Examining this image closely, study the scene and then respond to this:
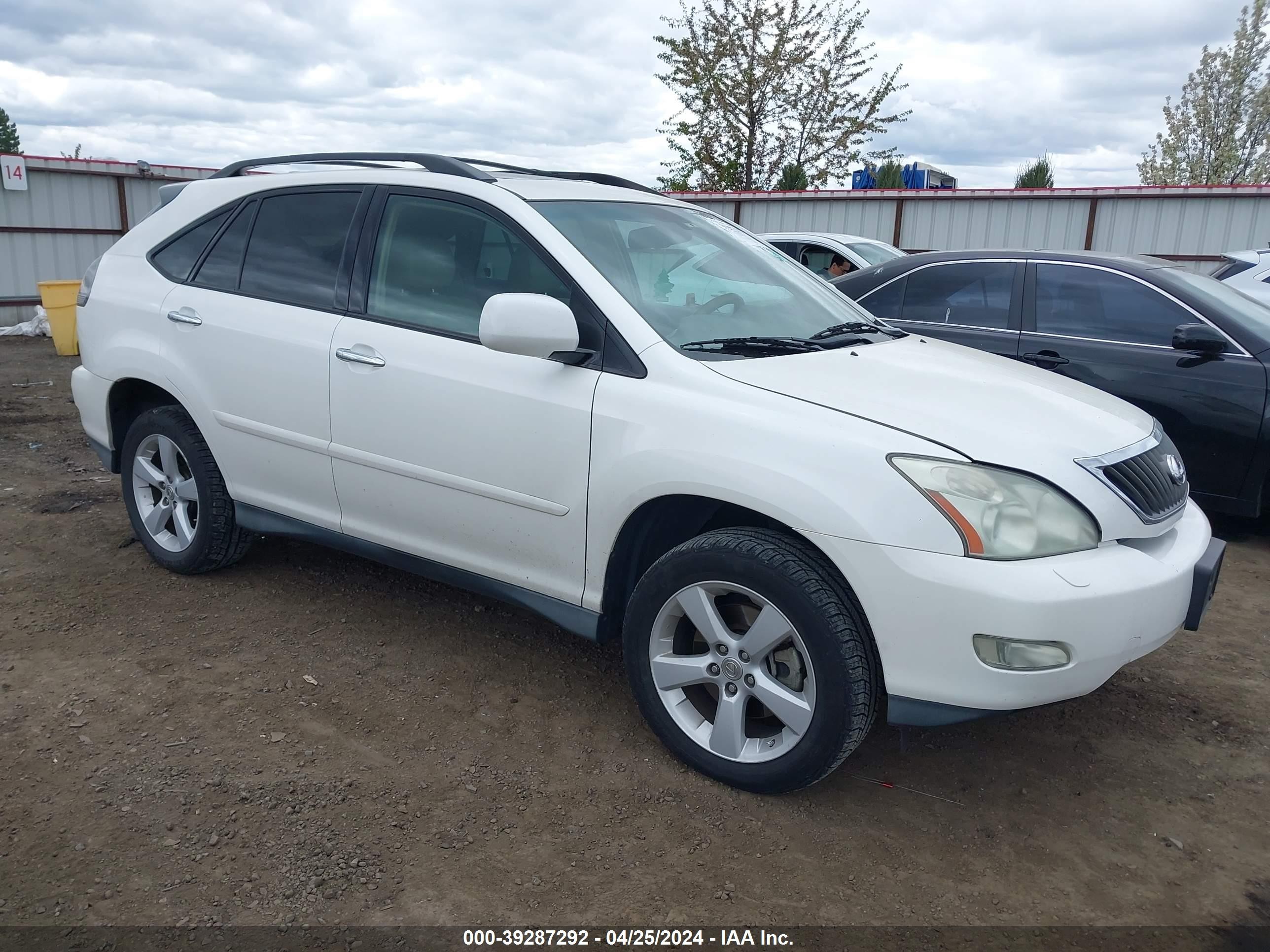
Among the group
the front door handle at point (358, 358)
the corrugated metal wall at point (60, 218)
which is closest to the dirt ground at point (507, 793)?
the front door handle at point (358, 358)

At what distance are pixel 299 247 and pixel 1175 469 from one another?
3244 mm

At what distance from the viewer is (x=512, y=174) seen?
384 centimetres

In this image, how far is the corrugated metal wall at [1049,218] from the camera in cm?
1359

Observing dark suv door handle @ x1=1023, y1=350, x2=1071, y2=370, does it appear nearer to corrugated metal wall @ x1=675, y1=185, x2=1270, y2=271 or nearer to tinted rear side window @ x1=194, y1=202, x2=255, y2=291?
tinted rear side window @ x1=194, y1=202, x2=255, y2=291

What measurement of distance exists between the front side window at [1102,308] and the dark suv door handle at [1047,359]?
0.49 feet

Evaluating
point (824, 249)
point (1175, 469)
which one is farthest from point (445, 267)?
point (824, 249)

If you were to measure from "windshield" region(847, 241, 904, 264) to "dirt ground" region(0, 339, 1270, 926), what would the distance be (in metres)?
6.75

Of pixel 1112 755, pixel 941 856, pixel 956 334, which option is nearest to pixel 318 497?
pixel 941 856

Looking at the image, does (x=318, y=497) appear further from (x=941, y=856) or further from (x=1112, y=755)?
(x=1112, y=755)

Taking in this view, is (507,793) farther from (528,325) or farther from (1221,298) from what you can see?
(1221,298)

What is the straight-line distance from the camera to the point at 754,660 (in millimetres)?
2809

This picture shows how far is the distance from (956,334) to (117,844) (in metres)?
5.12

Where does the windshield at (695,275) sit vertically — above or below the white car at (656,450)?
above

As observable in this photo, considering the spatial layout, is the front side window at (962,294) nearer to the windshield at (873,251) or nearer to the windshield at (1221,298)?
the windshield at (1221,298)
